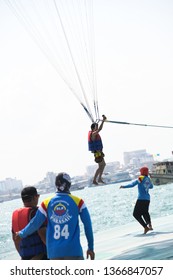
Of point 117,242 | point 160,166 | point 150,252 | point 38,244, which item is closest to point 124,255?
point 150,252

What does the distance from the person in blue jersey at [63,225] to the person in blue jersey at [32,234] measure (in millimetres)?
286

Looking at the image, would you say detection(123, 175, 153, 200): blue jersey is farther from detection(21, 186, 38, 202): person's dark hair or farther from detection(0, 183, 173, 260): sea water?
detection(21, 186, 38, 202): person's dark hair

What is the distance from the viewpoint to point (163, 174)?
99.7 metres

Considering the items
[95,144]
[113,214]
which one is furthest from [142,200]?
[113,214]

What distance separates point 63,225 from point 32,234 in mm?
725

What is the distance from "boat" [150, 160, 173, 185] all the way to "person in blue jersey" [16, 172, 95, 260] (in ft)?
307

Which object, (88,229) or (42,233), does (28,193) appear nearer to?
(42,233)

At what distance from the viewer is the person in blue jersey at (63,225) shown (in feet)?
19.9

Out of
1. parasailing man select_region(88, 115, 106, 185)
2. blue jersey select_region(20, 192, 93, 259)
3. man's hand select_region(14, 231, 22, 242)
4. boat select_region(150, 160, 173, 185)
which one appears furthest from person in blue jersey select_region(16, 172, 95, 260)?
boat select_region(150, 160, 173, 185)

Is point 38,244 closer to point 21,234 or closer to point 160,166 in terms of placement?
point 21,234

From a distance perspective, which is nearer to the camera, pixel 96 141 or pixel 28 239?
pixel 28 239

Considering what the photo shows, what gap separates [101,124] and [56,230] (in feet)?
21.3
